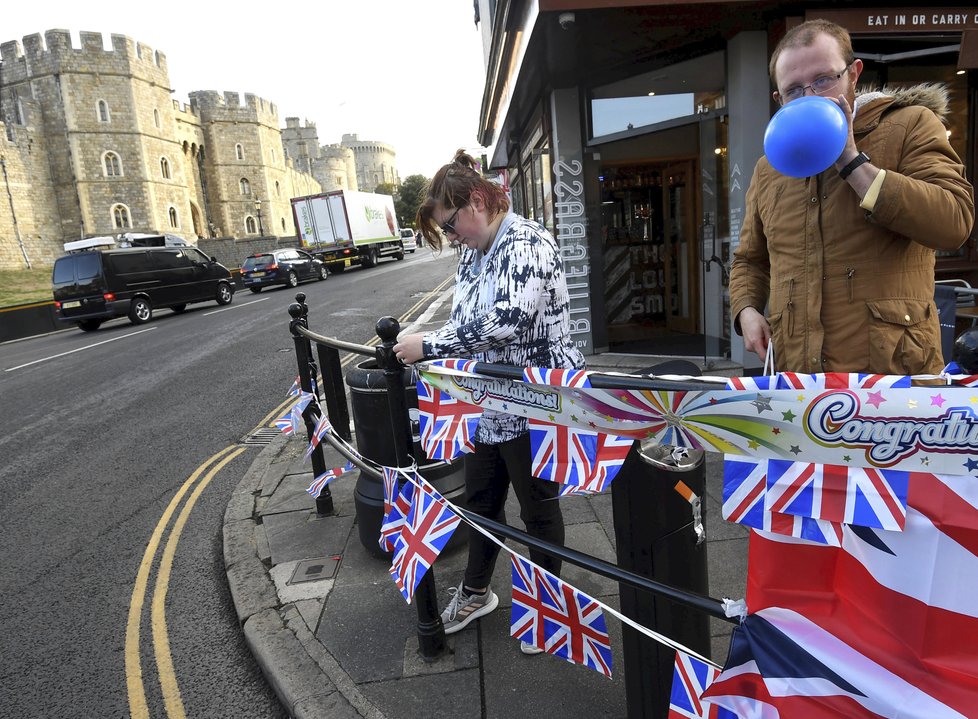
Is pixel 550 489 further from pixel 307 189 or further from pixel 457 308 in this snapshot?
pixel 307 189

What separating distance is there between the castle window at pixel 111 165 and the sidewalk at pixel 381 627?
4985 cm

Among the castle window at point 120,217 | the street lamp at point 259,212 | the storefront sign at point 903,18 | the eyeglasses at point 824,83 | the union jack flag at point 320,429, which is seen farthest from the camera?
the street lamp at point 259,212

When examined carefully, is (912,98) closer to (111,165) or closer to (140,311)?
(140,311)

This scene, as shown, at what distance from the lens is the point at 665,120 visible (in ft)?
21.6

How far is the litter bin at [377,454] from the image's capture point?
316 centimetres

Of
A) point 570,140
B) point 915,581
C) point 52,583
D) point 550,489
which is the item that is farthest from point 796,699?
point 570,140

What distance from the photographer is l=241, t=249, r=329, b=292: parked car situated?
22.8m

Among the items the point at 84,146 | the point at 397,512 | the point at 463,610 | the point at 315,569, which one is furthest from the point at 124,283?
the point at 84,146

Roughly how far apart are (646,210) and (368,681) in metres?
7.29

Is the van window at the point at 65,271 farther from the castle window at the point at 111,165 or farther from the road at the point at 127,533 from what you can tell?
the castle window at the point at 111,165

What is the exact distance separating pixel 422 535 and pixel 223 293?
1852cm

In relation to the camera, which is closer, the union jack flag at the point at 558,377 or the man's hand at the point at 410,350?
the union jack flag at the point at 558,377

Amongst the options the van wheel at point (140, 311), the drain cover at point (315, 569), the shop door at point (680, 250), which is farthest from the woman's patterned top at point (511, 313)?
the van wheel at point (140, 311)

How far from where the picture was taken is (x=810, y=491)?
1.12m
